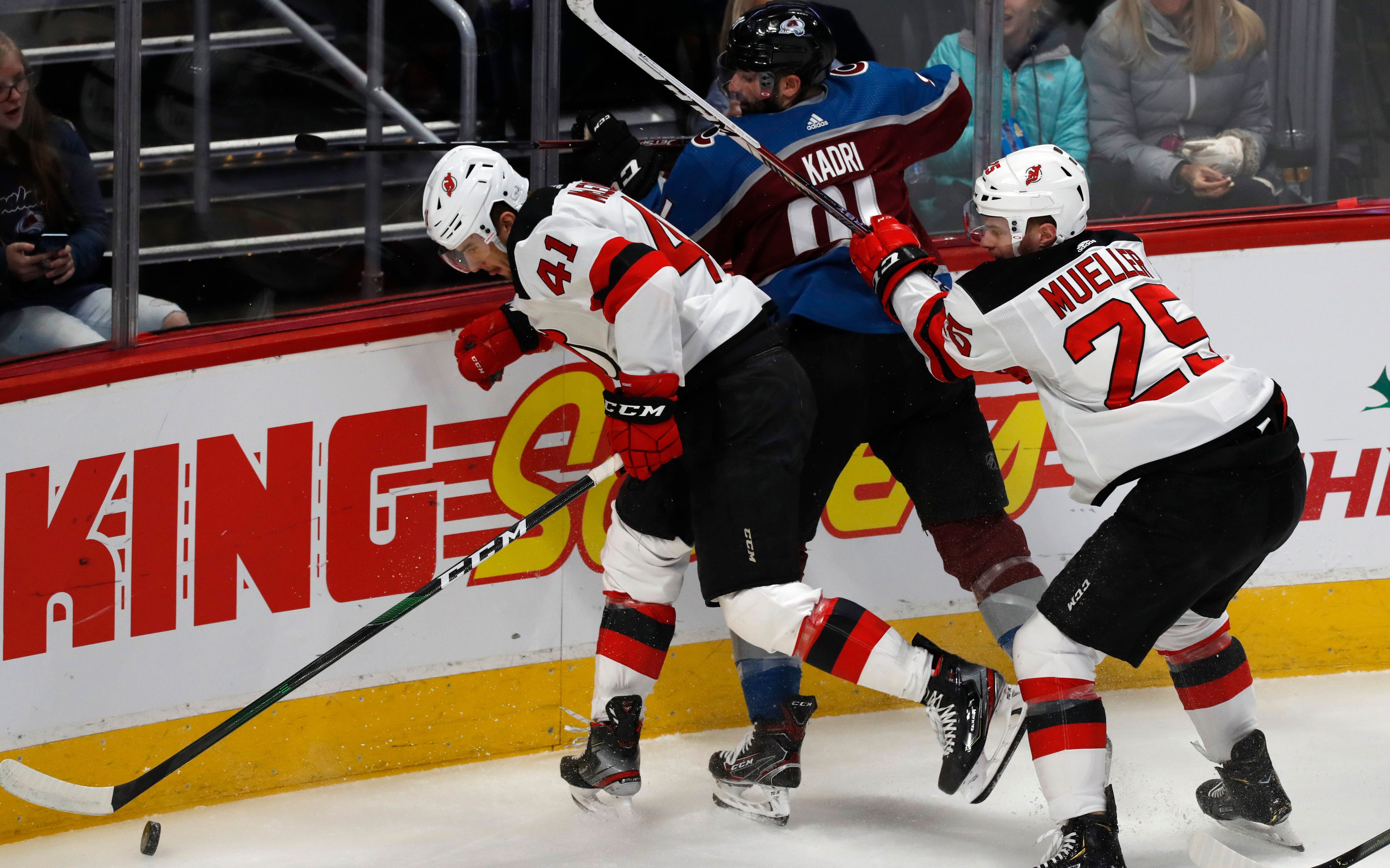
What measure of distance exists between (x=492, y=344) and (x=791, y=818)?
3.60 feet

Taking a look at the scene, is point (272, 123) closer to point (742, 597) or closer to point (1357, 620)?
point (742, 597)

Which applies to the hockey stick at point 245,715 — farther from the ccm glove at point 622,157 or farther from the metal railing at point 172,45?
the metal railing at point 172,45

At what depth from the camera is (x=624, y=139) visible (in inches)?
112

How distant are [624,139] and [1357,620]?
6.79 feet

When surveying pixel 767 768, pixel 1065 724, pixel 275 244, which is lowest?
pixel 767 768

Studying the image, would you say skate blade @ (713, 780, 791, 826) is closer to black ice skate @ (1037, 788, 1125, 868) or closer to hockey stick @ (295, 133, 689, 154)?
black ice skate @ (1037, 788, 1125, 868)

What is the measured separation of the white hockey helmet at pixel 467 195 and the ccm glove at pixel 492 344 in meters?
0.24

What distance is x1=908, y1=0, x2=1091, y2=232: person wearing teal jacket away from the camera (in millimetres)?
3316

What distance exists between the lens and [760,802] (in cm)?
281

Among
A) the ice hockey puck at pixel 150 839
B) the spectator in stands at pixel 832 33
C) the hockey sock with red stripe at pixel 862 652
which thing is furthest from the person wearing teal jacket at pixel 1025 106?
the ice hockey puck at pixel 150 839

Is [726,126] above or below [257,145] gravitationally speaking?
above

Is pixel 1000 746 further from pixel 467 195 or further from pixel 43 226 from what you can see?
pixel 43 226

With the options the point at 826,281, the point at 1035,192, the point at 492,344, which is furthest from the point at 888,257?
the point at 492,344

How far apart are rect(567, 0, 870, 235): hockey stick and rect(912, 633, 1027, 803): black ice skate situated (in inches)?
32.0
